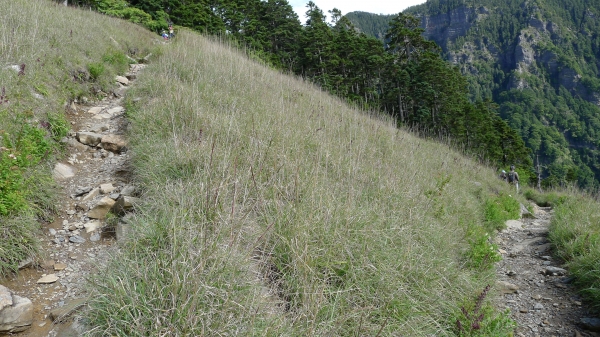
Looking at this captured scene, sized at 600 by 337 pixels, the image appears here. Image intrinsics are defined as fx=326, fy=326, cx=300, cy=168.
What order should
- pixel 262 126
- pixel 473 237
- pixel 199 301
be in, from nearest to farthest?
pixel 199 301 < pixel 262 126 < pixel 473 237

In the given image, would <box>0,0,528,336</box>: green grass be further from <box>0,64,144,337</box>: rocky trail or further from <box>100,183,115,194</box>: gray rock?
<box>100,183,115,194</box>: gray rock

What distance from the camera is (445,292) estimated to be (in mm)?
3322

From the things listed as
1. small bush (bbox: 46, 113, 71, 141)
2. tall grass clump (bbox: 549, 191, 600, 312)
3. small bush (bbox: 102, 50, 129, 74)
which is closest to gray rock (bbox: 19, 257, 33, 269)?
small bush (bbox: 46, 113, 71, 141)

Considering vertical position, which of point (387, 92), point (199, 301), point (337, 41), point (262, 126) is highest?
point (337, 41)

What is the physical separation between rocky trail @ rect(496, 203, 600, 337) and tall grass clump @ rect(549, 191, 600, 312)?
0.16m

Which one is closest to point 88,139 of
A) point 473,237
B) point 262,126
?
point 262,126

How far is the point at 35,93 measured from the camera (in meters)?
4.83

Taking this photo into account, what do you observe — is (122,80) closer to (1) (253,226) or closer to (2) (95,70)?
(2) (95,70)

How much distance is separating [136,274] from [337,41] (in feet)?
114

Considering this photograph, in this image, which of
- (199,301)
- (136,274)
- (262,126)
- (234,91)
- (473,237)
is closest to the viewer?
(199,301)

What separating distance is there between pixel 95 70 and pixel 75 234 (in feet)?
17.2

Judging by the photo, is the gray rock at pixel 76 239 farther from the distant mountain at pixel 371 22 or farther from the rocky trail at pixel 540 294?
the distant mountain at pixel 371 22

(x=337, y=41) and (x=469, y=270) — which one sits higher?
(x=337, y=41)

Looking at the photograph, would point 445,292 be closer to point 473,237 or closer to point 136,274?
point 473,237
